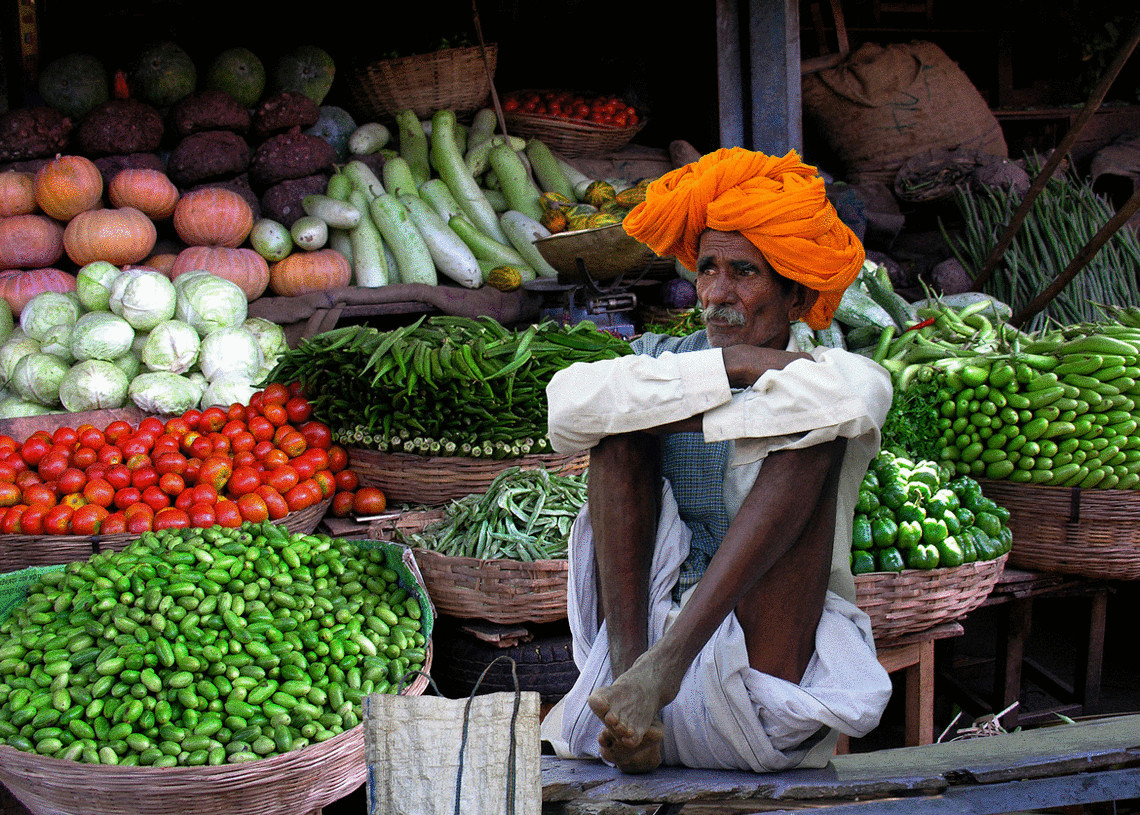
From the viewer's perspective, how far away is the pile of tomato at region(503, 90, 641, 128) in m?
6.52

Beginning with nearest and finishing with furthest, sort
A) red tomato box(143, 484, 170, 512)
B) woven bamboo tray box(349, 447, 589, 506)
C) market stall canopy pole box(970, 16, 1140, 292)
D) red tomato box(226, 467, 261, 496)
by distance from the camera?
red tomato box(143, 484, 170, 512)
red tomato box(226, 467, 261, 496)
woven bamboo tray box(349, 447, 589, 506)
market stall canopy pole box(970, 16, 1140, 292)

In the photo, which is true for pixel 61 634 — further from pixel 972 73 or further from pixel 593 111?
pixel 972 73

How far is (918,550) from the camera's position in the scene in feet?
8.86

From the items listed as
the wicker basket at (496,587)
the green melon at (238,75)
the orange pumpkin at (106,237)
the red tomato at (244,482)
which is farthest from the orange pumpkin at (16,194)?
the wicker basket at (496,587)

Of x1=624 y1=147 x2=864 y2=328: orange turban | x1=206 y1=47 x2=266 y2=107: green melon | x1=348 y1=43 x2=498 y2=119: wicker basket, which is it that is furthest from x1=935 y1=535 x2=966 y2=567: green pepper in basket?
x1=206 y1=47 x2=266 y2=107: green melon

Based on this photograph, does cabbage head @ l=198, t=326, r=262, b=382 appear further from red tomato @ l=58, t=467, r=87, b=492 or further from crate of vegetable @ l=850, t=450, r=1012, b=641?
crate of vegetable @ l=850, t=450, r=1012, b=641

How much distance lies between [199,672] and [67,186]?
350cm

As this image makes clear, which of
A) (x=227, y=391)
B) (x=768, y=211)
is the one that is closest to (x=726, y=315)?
(x=768, y=211)

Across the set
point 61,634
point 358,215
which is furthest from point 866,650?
point 358,215

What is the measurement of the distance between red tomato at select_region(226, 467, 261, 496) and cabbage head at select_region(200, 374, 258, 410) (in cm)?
101

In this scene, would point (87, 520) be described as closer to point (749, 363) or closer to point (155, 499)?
point (155, 499)

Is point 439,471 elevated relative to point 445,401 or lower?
lower

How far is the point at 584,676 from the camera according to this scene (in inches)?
66.8

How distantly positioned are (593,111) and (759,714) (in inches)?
224
